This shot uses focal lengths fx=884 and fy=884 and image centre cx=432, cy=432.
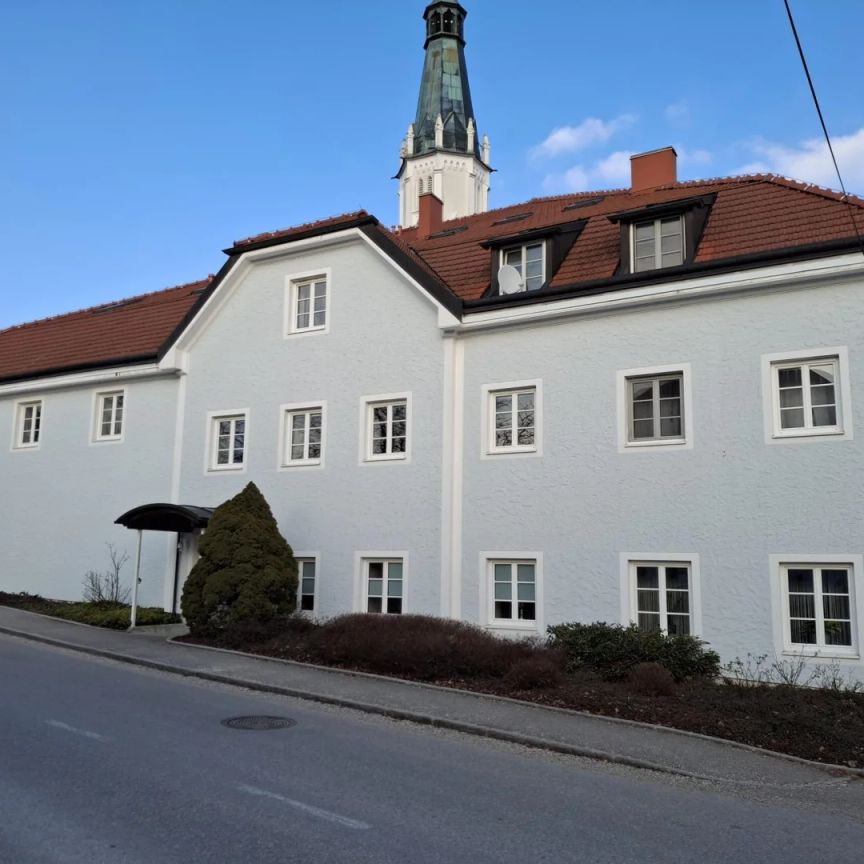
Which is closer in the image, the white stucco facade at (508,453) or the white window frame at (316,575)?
the white stucco facade at (508,453)

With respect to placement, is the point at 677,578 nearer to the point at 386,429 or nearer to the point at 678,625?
the point at 678,625

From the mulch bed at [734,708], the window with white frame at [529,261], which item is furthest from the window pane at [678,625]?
the window with white frame at [529,261]

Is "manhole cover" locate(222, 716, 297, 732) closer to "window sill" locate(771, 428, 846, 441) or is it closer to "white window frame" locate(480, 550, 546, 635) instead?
"white window frame" locate(480, 550, 546, 635)

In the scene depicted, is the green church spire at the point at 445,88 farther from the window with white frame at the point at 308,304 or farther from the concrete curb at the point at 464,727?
the concrete curb at the point at 464,727

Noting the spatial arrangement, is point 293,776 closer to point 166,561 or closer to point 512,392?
point 512,392

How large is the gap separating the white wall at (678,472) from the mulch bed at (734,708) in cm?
194

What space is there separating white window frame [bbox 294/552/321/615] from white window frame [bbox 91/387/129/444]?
21.1 feet

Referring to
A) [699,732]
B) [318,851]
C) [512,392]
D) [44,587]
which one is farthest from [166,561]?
[318,851]

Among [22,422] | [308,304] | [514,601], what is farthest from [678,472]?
[22,422]

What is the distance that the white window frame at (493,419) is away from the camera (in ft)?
52.0

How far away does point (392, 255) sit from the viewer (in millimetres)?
17625

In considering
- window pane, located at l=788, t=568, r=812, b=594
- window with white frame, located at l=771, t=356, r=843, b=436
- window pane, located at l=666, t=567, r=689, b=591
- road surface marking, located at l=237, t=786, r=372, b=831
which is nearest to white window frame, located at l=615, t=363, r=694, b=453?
window with white frame, located at l=771, t=356, r=843, b=436

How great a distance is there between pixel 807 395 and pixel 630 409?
2827mm

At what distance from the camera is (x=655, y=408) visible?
14930mm
